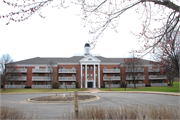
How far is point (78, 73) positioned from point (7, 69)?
2036 centimetres

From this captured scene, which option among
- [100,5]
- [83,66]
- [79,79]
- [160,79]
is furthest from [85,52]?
[100,5]

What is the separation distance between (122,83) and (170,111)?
132 feet

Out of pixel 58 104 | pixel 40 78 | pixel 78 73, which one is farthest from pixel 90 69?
pixel 58 104

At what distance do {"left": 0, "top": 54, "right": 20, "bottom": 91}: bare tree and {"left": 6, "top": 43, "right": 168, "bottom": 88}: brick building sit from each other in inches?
127

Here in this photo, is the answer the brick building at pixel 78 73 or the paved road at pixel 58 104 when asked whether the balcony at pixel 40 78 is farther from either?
the paved road at pixel 58 104

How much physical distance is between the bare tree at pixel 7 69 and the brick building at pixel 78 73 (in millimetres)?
3217

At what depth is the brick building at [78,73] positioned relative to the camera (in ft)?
152

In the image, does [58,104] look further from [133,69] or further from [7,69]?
[7,69]

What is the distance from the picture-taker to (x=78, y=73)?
48125 mm

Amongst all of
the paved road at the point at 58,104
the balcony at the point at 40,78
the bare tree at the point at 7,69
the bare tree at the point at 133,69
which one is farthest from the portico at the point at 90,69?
the paved road at the point at 58,104

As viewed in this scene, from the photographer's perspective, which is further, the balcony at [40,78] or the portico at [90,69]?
the portico at [90,69]

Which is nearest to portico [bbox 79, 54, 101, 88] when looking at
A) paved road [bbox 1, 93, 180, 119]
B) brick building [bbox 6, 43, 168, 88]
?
brick building [bbox 6, 43, 168, 88]

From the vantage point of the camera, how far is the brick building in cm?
4619

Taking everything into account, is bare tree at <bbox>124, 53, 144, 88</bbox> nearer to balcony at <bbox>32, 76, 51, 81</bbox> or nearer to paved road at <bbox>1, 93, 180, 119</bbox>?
balcony at <bbox>32, 76, 51, 81</bbox>
